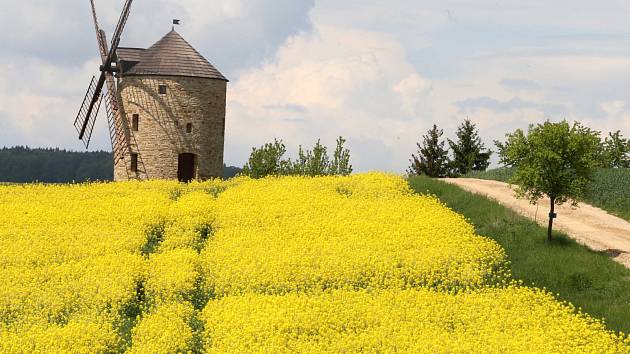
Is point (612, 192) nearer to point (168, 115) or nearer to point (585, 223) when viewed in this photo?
point (585, 223)

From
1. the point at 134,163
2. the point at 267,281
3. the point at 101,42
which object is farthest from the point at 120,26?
the point at 267,281

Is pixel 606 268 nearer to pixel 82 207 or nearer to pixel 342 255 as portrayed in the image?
pixel 342 255

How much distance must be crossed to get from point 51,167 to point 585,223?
167 meters

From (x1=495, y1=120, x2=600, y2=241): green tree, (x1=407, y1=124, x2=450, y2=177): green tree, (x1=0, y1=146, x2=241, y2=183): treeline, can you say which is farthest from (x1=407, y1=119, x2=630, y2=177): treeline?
(x1=0, y1=146, x2=241, y2=183): treeline

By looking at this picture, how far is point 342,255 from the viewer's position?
24703 millimetres

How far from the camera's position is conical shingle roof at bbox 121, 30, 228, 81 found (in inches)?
1773

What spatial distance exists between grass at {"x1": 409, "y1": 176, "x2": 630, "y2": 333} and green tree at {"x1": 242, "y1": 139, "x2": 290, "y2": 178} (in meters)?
16.9

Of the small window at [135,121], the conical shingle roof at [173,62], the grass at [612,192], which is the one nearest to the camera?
the grass at [612,192]

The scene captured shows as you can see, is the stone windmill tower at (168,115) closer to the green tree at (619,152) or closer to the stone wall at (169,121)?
the stone wall at (169,121)

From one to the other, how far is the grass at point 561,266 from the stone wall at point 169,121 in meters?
18.0

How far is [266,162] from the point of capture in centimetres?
4769

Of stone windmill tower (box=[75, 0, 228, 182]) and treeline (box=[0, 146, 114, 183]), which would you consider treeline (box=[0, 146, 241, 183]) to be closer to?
treeline (box=[0, 146, 114, 183])

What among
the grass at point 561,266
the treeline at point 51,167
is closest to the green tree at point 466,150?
the grass at point 561,266

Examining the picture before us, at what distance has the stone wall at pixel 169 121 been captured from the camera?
146 ft
